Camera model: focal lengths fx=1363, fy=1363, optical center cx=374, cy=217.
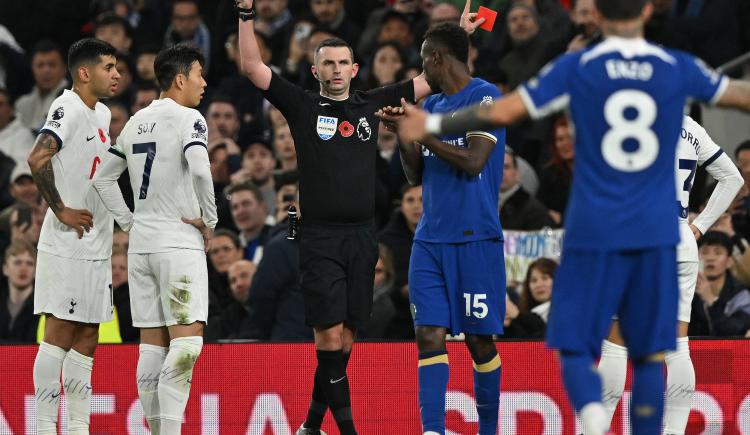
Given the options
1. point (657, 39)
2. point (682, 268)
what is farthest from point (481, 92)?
point (657, 39)

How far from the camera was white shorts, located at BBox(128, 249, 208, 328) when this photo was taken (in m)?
8.14

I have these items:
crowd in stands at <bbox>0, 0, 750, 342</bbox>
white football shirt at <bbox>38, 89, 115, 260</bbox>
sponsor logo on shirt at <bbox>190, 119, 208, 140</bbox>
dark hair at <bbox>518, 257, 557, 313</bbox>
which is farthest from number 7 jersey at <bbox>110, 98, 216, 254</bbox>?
dark hair at <bbox>518, 257, 557, 313</bbox>

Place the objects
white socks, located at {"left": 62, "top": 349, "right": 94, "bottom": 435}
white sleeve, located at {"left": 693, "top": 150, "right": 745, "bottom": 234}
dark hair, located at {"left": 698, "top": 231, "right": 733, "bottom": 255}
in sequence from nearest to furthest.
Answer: white socks, located at {"left": 62, "top": 349, "right": 94, "bottom": 435}
white sleeve, located at {"left": 693, "top": 150, "right": 745, "bottom": 234}
dark hair, located at {"left": 698, "top": 231, "right": 733, "bottom": 255}

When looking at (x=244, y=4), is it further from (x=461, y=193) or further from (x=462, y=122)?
(x=462, y=122)

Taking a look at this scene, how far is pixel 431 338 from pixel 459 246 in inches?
21.9

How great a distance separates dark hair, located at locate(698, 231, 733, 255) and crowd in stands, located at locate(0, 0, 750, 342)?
11 mm

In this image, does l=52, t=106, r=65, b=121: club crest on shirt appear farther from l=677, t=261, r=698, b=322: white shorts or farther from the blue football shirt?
l=677, t=261, r=698, b=322: white shorts

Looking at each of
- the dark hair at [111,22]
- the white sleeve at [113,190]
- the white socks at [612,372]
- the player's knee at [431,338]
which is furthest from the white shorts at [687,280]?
the dark hair at [111,22]

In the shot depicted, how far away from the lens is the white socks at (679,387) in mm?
8336

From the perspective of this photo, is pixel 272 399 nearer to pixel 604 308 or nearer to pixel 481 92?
pixel 481 92

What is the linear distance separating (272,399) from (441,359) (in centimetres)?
215

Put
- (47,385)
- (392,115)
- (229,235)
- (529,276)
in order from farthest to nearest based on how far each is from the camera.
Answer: (229,235)
(529,276)
(47,385)
(392,115)

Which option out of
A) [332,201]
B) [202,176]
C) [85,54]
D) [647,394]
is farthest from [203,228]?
[647,394]

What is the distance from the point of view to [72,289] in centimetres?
852
